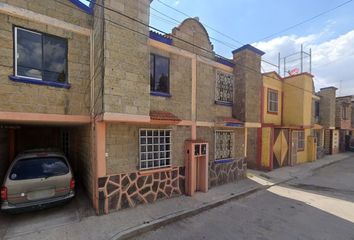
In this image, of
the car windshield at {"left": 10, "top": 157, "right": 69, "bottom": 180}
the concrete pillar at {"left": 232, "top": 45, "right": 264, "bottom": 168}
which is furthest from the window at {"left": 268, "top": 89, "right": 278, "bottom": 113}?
the car windshield at {"left": 10, "top": 157, "right": 69, "bottom": 180}

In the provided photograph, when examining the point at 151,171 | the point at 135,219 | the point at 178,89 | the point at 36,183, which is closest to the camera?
the point at 36,183

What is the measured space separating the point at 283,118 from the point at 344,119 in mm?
13371

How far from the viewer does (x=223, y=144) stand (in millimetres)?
9664

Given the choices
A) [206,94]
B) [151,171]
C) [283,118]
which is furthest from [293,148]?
[151,171]

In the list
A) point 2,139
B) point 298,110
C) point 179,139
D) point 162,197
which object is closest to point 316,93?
point 298,110

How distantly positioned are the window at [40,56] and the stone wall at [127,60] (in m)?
1.46

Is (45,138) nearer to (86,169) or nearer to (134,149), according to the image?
(86,169)

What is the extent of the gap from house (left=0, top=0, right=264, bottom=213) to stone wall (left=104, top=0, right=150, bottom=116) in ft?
0.09

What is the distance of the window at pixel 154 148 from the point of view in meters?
6.89

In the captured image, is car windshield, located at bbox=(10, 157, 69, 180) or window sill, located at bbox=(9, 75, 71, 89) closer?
window sill, located at bbox=(9, 75, 71, 89)

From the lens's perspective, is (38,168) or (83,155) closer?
(38,168)

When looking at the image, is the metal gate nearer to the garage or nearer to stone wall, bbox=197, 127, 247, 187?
stone wall, bbox=197, 127, 247, 187

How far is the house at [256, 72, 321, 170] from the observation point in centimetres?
1294

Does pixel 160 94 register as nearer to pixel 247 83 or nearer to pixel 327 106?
pixel 247 83
